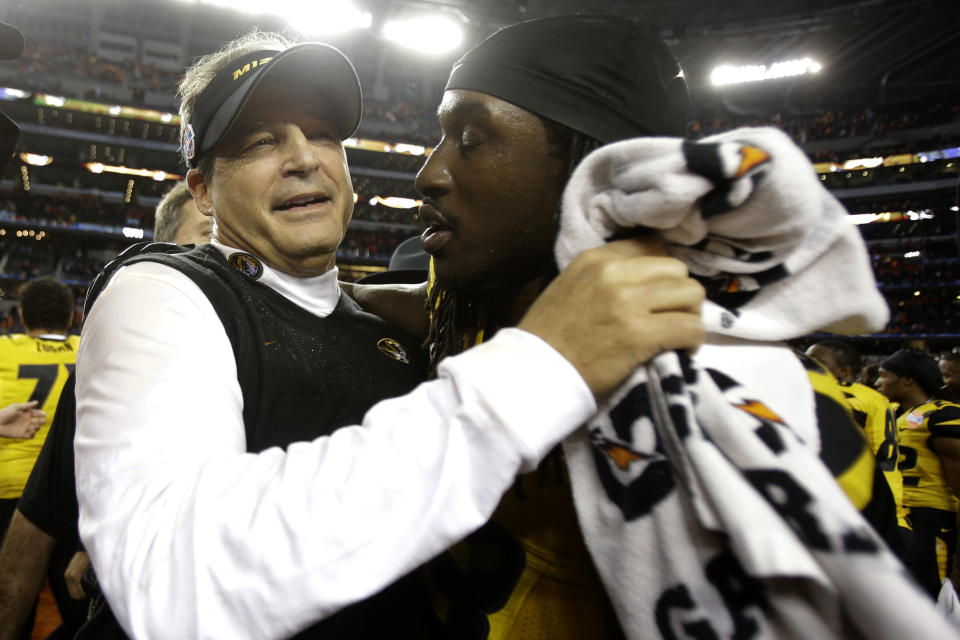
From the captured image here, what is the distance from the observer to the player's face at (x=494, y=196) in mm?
1247

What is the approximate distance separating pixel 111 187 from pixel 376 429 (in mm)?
29379

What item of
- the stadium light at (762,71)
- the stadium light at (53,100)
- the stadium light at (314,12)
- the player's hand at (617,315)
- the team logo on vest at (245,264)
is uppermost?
the stadium light at (762,71)

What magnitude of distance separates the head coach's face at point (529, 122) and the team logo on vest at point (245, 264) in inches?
19.0

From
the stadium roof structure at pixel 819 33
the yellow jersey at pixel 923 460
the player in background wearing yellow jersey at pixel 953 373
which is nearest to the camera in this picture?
the yellow jersey at pixel 923 460

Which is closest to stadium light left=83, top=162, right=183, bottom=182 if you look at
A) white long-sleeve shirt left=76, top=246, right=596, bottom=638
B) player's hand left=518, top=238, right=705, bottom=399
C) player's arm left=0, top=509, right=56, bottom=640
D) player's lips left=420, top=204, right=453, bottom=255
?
player's arm left=0, top=509, right=56, bottom=640

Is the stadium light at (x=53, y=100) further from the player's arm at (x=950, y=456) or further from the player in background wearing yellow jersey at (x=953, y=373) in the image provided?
the player's arm at (x=950, y=456)

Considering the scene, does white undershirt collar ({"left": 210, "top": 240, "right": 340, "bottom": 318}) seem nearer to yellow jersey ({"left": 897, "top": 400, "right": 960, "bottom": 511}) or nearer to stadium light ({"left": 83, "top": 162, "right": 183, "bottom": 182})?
yellow jersey ({"left": 897, "top": 400, "right": 960, "bottom": 511})

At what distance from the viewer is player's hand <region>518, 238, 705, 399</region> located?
75 cm

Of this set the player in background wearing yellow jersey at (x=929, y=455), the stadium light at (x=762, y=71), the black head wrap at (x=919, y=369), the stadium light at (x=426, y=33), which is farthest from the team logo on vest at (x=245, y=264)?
the stadium light at (x=762, y=71)

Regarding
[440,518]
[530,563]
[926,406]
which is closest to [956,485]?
[926,406]

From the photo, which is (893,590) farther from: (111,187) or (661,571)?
Answer: (111,187)

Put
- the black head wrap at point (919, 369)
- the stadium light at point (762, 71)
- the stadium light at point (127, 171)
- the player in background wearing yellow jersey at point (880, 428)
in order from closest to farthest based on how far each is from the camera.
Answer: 1. the player in background wearing yellow jersey at point (880, 428)
2. the black head wrap at point (919, 369)
3. the stadium light at point (762, 71)
4. the stadium light at point (127, 171)

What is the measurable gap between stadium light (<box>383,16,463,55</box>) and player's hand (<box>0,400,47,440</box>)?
69.3 ft

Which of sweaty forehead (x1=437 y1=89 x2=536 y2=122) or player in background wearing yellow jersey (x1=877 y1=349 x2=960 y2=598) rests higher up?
sweaty forehead (x1=437 y1=89 x2=536 y2=122)
